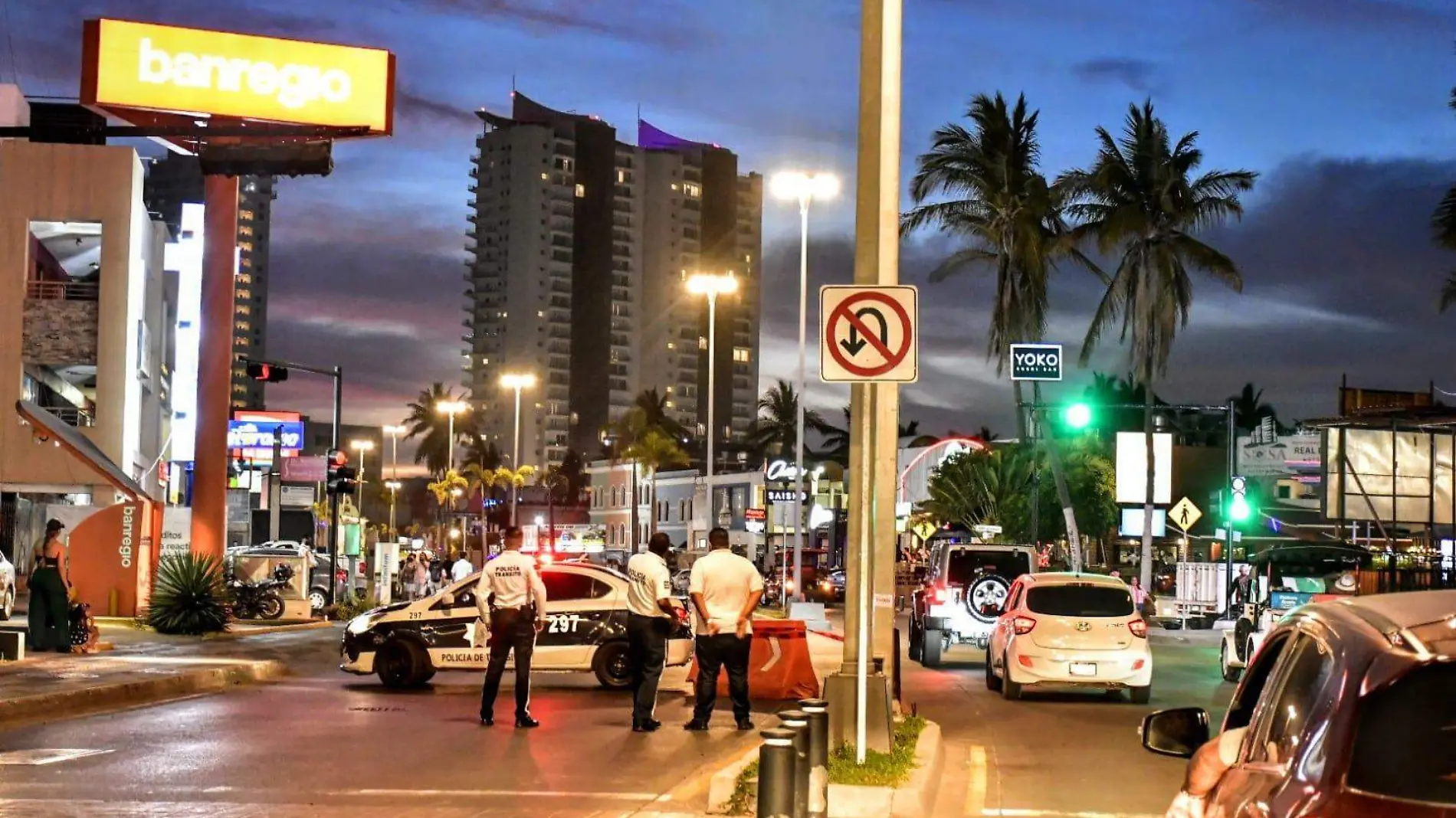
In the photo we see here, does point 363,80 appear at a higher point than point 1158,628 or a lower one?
higher

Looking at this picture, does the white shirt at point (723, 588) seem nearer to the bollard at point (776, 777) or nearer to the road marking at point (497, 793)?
the road marking at point (497, 793)

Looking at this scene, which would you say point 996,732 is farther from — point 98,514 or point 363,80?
point 363,80

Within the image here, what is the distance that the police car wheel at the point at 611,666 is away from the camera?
2191 cm

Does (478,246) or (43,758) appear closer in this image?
(43,758)

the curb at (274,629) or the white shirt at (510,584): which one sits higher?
the white shirt at (510,584)

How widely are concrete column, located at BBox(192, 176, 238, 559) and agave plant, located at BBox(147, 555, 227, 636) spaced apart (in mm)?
5476

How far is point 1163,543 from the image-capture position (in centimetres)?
8262

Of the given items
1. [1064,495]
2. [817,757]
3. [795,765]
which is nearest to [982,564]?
[817,757]

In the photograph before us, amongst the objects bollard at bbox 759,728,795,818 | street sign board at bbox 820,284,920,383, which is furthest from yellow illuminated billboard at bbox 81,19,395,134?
bollard at bbox 759,728,795,818

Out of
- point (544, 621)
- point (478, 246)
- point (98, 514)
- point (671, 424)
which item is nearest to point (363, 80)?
point (98, 514)

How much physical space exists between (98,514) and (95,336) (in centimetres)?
1707

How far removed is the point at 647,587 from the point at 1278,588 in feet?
46.5

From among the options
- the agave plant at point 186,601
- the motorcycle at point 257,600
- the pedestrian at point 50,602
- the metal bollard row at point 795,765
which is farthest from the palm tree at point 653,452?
the metal bollard row at point 795,765

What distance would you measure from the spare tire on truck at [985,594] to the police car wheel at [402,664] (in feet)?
29.9
